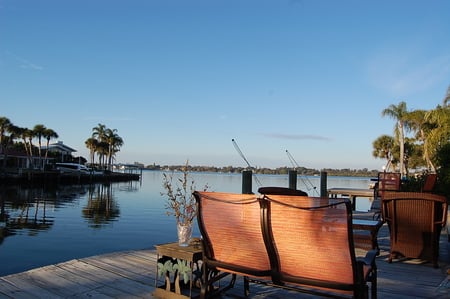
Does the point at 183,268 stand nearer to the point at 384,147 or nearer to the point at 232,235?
the point at 232,235

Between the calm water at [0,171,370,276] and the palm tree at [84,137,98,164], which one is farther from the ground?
the palm tree at [84,137,98,164]

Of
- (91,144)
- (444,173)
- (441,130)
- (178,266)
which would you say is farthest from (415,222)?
(91,144)

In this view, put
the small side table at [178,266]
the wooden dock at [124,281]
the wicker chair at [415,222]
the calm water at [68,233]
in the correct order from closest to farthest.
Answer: the small side table at [178,266] < the wooden dock at [124,281] < the wicker chair at [415,222] < the calm water at [68,233]

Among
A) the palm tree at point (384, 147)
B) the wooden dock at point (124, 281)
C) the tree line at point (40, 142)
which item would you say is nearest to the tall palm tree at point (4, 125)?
the tree line at point (40, 142)

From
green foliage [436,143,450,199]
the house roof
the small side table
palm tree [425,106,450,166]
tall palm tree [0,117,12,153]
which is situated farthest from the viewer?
the house roof

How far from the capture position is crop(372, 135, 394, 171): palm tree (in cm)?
5106

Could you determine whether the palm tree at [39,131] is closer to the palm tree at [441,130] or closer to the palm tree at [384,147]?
the palm tree at [384,147]

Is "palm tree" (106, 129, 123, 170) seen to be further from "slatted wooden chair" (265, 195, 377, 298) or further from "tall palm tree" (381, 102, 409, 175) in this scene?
"slatted wooden chair" (265, 195, 377, 298)

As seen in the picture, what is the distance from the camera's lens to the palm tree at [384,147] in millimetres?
51062

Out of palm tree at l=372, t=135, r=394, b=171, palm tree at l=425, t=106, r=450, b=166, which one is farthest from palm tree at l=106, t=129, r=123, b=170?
palm tree at l=425, t=106, r=450, b=166

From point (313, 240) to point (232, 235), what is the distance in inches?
24.3

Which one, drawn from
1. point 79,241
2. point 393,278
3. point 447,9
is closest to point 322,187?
point 447,9

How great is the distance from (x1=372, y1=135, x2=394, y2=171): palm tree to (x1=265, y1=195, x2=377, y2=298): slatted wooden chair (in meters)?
52.1

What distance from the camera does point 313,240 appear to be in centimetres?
254
